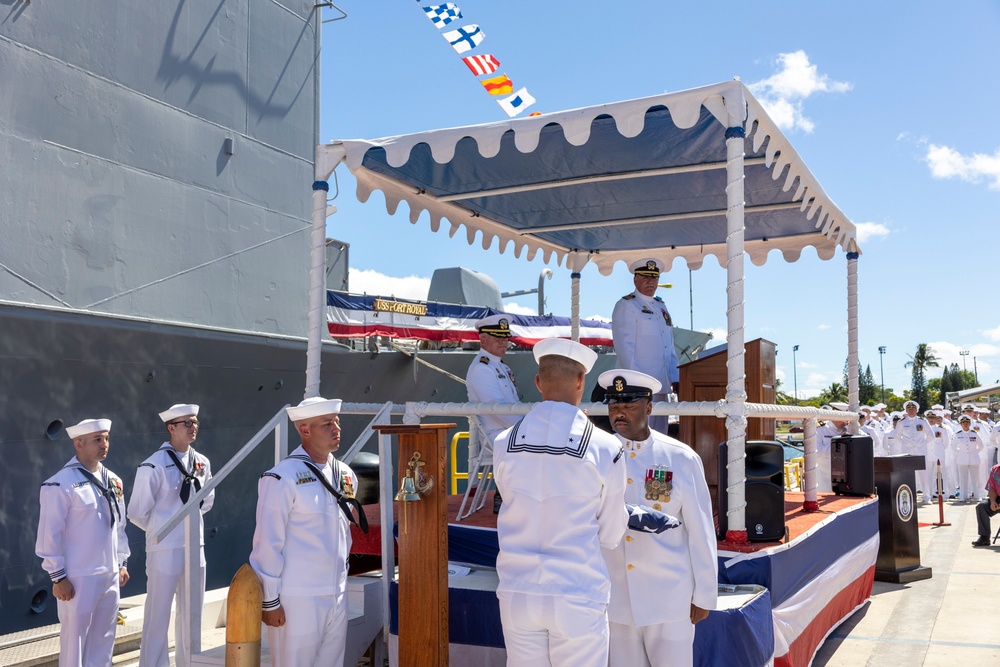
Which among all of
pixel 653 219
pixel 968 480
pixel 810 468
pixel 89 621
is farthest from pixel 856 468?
pixel 968 480

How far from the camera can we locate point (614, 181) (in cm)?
683

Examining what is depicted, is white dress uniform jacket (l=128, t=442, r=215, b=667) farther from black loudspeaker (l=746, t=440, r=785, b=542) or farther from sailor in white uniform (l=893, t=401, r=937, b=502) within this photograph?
sailor in white uniform (l=893, t=401, r=937, b=502)

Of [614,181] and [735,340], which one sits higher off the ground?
[614,181]

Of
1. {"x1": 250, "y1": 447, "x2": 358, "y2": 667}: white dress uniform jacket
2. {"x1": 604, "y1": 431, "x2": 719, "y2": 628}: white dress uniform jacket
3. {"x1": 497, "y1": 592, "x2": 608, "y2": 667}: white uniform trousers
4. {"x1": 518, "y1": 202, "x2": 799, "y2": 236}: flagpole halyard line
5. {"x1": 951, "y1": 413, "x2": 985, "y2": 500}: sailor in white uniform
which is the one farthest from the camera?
{"x1": 951, "y1": 413, "x2": 985, "y2": 500}: sailor in white uniform

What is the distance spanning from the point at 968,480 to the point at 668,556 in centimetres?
Answer: 1557

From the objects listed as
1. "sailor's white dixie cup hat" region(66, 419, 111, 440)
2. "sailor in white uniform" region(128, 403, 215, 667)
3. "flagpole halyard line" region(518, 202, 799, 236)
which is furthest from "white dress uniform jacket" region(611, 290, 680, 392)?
"sailor's white dixie cup hat" region(66, 419, 111, 440)

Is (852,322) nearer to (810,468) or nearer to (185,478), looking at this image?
(810,468)

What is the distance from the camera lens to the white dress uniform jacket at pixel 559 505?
112 inches

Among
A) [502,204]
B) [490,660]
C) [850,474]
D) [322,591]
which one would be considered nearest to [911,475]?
[850,474]

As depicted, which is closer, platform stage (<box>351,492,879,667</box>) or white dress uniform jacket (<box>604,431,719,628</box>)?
white dress uniform jacket (<box>604,431,719,628</box>)

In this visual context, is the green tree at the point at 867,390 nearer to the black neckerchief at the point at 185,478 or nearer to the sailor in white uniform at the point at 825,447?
the sailor in white uniform at the point at 825,447

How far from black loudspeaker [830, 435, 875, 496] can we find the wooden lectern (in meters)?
5.01

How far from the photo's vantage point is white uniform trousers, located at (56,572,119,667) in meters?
4.87

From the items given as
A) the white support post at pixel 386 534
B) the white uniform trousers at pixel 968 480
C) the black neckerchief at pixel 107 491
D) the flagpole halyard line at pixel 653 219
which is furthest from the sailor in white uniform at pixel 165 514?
the white uniform trousers at pixel 968 480
